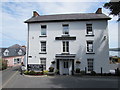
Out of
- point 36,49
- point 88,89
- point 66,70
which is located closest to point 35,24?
point 36,49

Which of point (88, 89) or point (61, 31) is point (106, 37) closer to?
point (61, 31)

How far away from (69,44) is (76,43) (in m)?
1.14

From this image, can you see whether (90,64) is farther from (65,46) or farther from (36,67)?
(36,67)

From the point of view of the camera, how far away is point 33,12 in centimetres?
1975

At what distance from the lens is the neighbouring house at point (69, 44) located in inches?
615

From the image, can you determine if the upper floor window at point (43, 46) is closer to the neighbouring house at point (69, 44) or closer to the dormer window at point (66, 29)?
the neighbouring house at point (69, 44)

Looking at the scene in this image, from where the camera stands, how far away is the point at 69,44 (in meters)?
16.2

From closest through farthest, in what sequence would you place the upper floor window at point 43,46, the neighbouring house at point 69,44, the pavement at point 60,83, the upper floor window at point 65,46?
the pavement at point 60,83
the neighbouring house at point 69,44
the upper floor window at point 65,46
the upper floor window at point 43,46

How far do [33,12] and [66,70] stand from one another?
12849 millimetres

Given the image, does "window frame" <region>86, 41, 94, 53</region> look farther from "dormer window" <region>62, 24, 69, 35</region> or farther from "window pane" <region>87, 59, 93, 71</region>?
"dormer window" <region>62, 24, 69, 35</region>

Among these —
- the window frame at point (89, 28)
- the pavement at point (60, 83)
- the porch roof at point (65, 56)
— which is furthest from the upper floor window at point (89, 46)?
the pavement at point (60, 83)

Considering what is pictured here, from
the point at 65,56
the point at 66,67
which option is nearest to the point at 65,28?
the point at 65,56

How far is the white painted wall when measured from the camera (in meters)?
15.6

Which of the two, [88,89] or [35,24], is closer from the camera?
[88,89]
